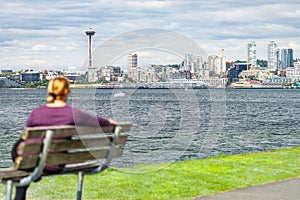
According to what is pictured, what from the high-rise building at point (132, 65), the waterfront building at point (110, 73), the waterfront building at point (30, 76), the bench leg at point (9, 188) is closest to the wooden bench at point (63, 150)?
the bench leg at point (9, 188)

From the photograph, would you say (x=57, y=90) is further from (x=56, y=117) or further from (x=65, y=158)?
(x=65, y=158)

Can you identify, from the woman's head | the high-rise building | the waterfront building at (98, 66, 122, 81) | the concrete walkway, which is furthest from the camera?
the waterfront building at (98, 66, 122, 81)

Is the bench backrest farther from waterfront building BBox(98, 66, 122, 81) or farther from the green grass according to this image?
waterfront building BBox(98, 66, 122, 81)

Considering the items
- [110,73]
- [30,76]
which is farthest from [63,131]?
[30,76]

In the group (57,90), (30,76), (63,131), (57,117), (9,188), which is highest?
(57,90)

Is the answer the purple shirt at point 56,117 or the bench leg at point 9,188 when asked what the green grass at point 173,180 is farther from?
the purple shirt at point 56,117

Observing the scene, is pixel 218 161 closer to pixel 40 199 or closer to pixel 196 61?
pixel 196 61

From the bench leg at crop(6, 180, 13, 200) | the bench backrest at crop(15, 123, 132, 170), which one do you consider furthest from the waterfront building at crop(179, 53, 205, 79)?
the bench leg at crop(6, 180, 13, 200)
